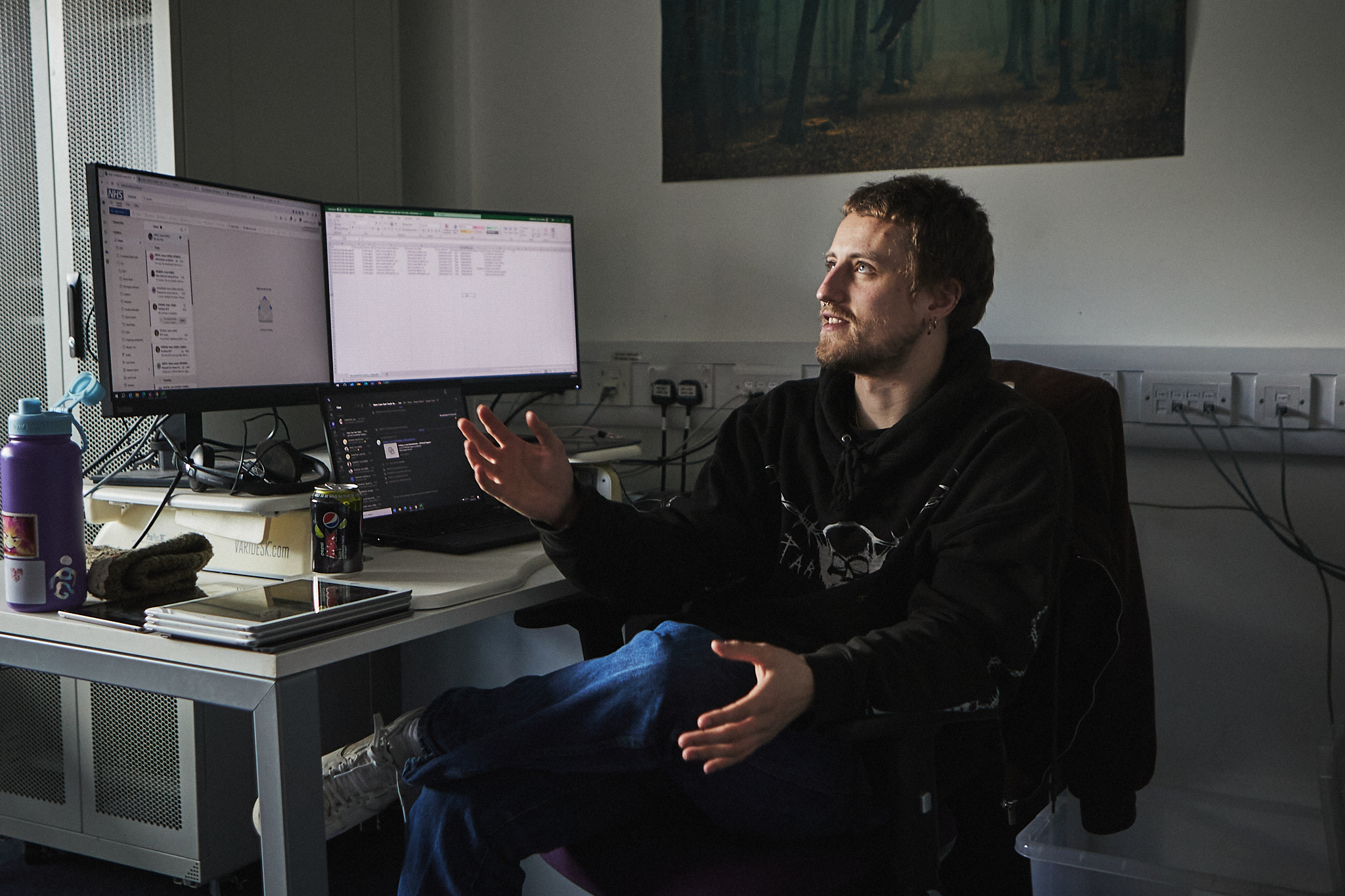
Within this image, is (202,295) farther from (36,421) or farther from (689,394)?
(689,394)

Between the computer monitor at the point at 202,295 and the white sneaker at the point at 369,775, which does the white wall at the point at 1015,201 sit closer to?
the computer monitor at the point at 202,295

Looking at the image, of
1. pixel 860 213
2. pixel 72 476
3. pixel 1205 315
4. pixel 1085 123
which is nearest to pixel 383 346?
pixel 72 476

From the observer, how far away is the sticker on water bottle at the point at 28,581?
122cm

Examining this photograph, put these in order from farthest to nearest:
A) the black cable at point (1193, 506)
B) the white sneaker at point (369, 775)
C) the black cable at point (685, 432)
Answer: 1. the black cable at point (685, 432)
2. the black cable at point (1193, 506)
3. the white sneaker at point (369, 775)

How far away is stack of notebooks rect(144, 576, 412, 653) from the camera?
1.11 meters

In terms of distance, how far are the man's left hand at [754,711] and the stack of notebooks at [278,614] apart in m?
0.39

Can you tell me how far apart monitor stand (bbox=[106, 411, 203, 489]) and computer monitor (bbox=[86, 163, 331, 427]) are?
0.06m

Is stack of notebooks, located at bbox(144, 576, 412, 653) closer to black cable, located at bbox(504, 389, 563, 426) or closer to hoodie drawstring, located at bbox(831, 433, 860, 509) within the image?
hoodie drawstring, located at bbox(831, 433, 860, 509)

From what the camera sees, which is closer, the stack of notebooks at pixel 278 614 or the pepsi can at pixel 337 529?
the stack of notebooks at pixel 278 614

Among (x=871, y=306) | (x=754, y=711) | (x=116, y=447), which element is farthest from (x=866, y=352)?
(x=116, y=447)

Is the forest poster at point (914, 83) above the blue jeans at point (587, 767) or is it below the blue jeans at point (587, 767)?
above

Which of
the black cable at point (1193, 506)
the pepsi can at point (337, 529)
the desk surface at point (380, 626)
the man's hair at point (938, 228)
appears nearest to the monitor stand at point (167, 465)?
the desk surface at point (380, 626)

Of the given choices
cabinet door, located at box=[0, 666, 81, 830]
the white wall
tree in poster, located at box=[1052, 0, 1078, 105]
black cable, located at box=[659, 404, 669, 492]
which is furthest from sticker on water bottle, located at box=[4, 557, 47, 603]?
tree in poster, located at box=[1052, 0, 1078, 105]

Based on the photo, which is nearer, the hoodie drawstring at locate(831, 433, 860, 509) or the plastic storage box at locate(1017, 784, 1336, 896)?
the hoodie drawstring at locate(831, 433, 860, 509)
